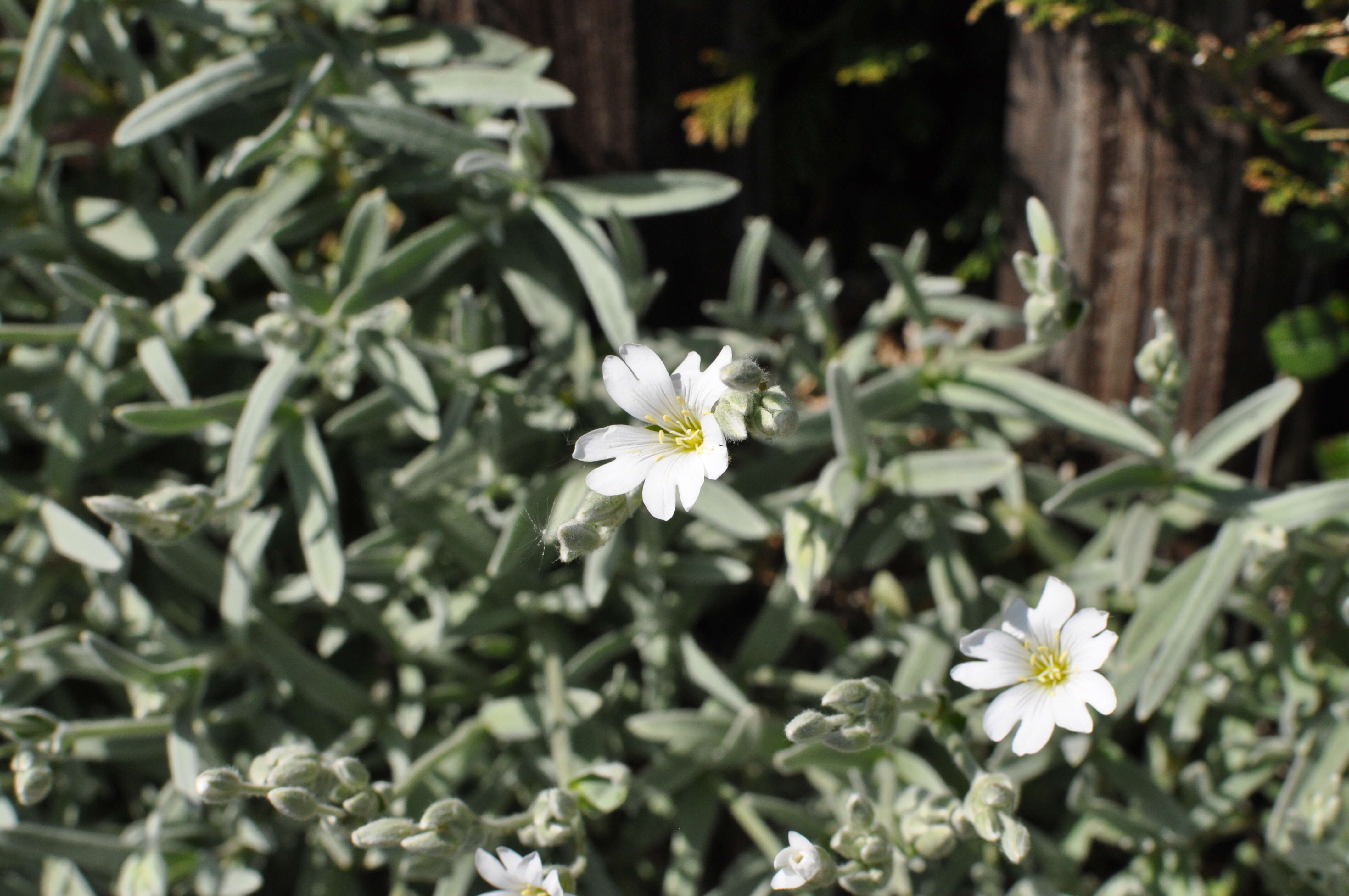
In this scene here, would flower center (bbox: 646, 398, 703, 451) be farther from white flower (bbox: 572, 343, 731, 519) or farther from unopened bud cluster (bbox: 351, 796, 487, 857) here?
unopened bud cluster (bbox: 351, 796, 487, 857)

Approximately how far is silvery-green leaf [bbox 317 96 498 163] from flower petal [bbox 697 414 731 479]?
1.20 m

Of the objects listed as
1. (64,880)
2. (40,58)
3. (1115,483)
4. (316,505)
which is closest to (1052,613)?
(1115,483)

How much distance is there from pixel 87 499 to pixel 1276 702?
A: 2.68 metres

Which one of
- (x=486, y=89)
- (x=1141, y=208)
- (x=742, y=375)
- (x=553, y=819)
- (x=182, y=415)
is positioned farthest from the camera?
(x=1141, y=208)

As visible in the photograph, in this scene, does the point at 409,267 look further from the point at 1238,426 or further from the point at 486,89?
the point at 1238,426

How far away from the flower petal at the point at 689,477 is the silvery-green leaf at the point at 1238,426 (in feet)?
4.29

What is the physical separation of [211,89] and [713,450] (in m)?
1.62

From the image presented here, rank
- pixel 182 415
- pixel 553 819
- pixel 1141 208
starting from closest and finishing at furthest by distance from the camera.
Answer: pixel 553 819
pixel 182 415
pixel 1141 208

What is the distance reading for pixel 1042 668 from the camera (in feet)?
5.96

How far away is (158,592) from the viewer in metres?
2.72

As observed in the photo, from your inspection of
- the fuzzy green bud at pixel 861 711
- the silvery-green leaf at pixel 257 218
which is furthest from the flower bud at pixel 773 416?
the silvery-green leaf at pixel 257 218

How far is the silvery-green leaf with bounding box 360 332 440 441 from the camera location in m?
2.25

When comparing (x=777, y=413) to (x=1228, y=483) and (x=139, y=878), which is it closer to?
(x=1228, y=483)

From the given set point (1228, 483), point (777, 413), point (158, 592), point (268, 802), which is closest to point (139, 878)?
point (268, 802)
